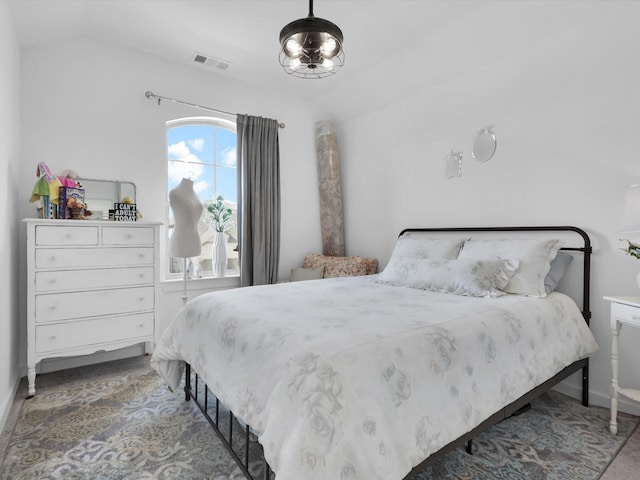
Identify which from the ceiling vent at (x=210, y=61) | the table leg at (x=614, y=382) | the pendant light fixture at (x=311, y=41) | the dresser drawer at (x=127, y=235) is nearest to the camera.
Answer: the pendant light fixture at (x=311, y=41)

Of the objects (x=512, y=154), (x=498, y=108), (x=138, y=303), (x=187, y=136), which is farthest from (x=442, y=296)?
(x=187, y=136)

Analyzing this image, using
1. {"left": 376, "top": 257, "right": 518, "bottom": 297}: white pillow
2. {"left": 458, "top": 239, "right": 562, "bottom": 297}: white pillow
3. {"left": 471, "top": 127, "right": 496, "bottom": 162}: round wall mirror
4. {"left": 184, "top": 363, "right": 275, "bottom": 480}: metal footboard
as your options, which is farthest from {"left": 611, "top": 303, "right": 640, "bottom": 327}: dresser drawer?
{"left": 184, "top": 363, "right": 275, "bottom": 480}: metal footboard

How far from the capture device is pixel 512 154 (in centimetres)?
267

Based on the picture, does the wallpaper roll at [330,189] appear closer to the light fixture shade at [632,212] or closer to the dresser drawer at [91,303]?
the dresser drawer at [91,303]

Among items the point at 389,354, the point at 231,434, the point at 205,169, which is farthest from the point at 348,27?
the point at 231,434

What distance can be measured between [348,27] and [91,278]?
2712 millimetres

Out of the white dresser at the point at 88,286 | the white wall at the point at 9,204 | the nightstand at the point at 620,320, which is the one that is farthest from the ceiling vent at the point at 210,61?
the nightstand at the point at 620,320

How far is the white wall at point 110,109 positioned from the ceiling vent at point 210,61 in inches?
7.0

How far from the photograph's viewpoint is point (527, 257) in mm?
2229

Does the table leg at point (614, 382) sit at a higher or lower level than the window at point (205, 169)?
lower

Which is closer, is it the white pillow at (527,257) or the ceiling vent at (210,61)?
the white pillow at (527,257)

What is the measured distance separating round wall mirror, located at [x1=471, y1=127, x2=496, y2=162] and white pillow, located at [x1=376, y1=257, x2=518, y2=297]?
1044 mm

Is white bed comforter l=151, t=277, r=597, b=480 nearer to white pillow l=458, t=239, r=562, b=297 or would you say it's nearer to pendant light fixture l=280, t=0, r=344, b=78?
white pillow l=458, t=239, r=562, b=297

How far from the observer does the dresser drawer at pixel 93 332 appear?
234cm
